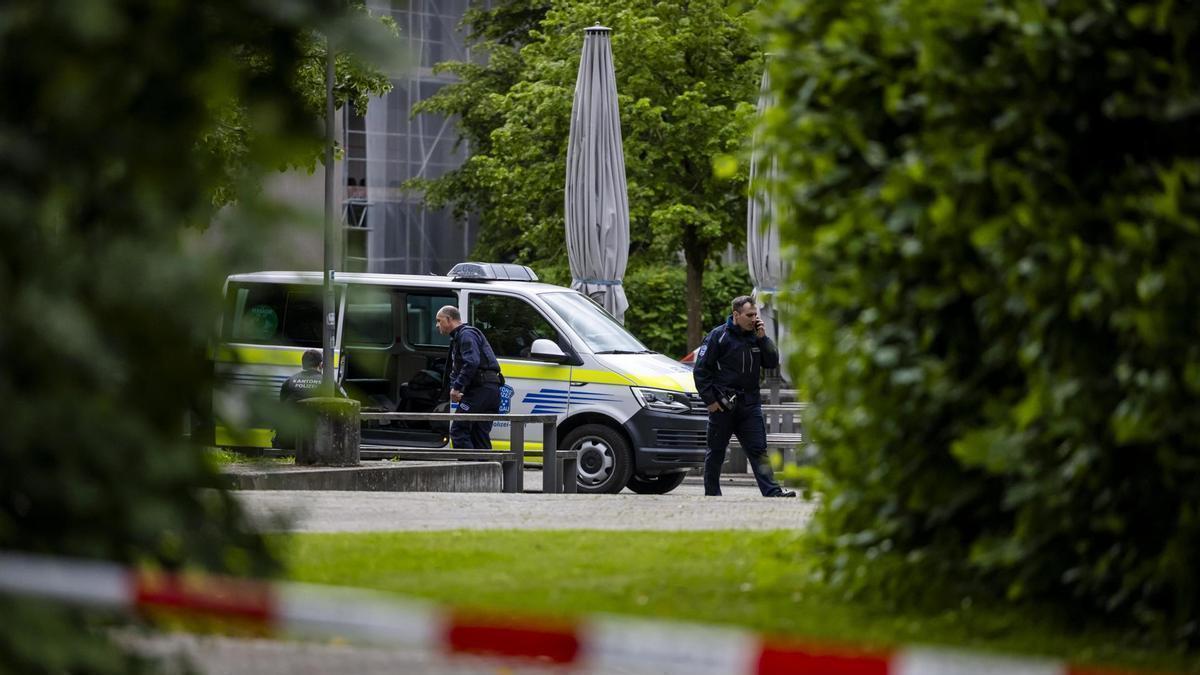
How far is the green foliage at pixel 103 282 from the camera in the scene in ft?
10.1

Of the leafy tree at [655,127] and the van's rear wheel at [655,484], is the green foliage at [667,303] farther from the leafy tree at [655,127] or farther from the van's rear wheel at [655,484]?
the van's rear wheel at [655,484]

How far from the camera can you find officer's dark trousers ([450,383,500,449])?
1669 cm

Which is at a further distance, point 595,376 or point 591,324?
point 591,324

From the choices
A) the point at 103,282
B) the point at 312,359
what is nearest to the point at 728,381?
the point at 312,359

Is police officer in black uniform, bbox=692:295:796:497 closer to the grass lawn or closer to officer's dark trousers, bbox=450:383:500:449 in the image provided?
officer's dark trousers, bbox=450:383:500:449

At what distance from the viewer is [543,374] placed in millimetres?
17750

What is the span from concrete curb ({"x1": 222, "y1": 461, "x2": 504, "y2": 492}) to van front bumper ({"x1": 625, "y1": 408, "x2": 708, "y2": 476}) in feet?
6.17

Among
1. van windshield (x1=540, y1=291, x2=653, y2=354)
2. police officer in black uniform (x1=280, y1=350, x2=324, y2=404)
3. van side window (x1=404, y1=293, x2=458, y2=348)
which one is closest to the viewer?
police officer in black uniform (x1=280, y1=350, x2=324, y2=404)

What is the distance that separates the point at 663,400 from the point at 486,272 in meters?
2.62

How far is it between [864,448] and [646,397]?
1081cm

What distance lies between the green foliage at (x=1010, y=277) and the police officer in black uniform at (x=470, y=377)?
10.1m

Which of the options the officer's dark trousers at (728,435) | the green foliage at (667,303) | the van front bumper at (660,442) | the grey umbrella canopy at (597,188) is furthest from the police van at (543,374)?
the green foliage at (667,303)

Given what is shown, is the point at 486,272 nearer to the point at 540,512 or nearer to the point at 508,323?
the point at 508,323

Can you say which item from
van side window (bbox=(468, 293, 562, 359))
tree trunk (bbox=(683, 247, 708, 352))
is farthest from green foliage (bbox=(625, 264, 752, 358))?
van side window (bbox=(468, 293, 562, 359))
